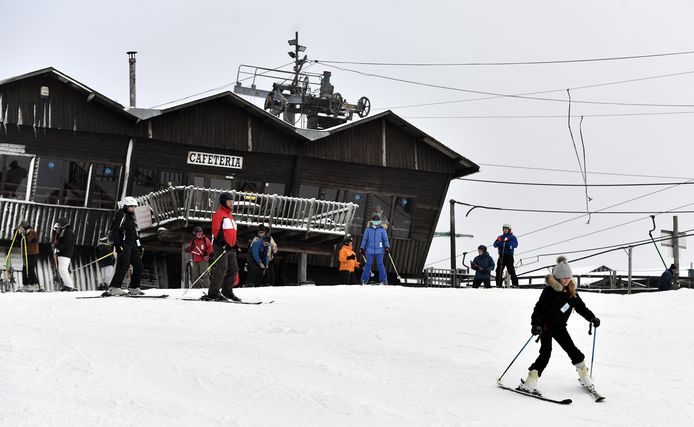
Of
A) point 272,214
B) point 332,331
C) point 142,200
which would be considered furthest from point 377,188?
point 332,331

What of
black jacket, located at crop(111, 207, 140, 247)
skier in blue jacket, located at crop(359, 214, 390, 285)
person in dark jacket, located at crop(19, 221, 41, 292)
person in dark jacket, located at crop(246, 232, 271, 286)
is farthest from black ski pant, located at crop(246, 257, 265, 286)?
black jacket, located at crop(111, 207, 140, 247)

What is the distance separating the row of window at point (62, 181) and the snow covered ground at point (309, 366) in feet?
42.2

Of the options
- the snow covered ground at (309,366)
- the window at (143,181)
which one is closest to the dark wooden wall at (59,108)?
the window at (143,181)

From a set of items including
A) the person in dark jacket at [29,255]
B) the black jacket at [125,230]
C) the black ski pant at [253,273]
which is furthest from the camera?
A: the black ski pant at [253,273]

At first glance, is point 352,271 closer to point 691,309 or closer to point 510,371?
point 691,309

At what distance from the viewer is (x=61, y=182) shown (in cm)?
2848

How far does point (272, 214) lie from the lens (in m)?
26.7

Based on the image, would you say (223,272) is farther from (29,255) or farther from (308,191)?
(308,191)

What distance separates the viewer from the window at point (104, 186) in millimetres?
28875

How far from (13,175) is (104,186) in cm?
265

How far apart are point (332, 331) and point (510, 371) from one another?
9.45ft

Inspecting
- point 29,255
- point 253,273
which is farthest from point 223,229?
point 253,273

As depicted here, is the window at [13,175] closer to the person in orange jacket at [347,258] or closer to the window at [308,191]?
the window at [308,191]

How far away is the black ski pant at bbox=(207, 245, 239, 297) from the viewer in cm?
1551
